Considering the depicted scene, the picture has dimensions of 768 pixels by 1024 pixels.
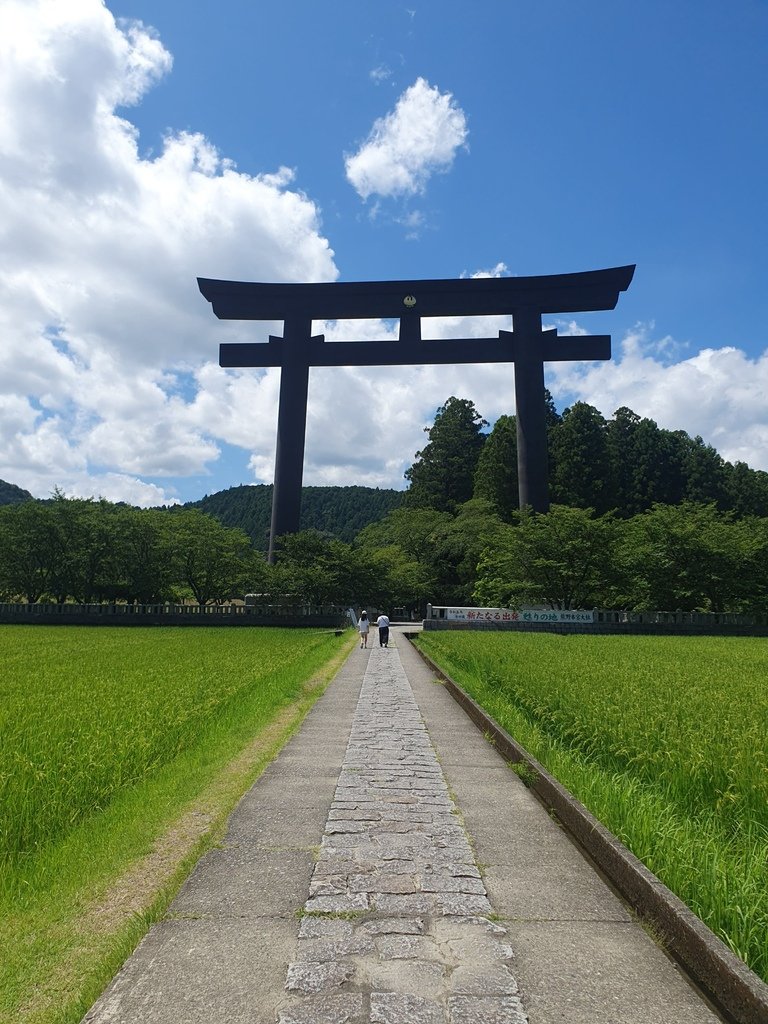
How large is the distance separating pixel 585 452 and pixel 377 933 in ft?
184

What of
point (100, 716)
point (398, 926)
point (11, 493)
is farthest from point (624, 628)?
point (11, 493)

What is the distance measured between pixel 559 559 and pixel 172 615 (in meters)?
20.0

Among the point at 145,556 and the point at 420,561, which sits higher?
the point at 420,561

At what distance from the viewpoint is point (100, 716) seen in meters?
6.92

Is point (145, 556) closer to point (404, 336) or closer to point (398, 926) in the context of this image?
point (404, 336)

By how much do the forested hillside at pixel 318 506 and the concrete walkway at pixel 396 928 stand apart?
94.0m

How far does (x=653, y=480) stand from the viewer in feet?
185

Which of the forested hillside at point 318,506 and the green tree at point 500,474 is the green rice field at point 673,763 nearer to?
the green tree at point 500,474

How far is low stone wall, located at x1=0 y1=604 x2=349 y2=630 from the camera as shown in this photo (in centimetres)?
3219

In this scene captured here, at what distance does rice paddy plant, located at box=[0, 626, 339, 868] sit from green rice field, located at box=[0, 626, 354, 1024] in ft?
0.06

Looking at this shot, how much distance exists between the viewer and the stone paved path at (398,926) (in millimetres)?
2174

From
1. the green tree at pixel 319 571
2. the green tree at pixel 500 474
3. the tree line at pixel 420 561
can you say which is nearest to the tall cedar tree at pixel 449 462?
the green tree at pixel 500 474

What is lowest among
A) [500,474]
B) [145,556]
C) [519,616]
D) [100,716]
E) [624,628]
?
[100,716]

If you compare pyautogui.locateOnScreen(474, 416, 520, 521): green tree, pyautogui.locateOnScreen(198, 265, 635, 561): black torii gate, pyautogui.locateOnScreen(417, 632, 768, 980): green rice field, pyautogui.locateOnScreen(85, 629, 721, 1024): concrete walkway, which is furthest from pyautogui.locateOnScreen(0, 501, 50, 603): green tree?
pyautogui.locateOnScreen(85, 629, 721, 1024): concrete walkway
